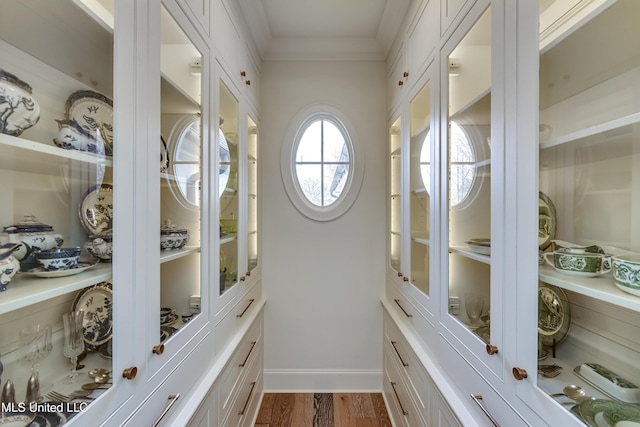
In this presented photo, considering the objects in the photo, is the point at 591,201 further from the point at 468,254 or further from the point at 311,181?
the point at 311,181

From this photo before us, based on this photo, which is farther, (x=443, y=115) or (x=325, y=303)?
(x=325, y=303)

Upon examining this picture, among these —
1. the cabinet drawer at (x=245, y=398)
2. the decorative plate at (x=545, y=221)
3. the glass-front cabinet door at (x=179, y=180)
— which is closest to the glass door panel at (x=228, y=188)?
the glass-front cabinet door at (x=179, y=180)

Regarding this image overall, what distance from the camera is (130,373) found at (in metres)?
0.72

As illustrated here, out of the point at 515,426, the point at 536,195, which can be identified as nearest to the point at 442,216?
the point at 536,195

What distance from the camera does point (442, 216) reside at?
1264 mm

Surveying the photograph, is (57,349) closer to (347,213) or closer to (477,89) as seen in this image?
(477,89)

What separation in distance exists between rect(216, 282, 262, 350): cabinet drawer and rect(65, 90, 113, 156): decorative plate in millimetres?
941

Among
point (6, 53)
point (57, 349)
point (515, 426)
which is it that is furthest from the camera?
point (515, 426)

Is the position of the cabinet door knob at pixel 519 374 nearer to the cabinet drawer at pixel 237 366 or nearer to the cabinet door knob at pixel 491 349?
the cabinet door knob at pixel 491 349

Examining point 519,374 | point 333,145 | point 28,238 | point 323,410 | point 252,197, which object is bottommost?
→ point 323,410

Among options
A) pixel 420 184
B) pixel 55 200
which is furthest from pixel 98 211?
pixel 420 184

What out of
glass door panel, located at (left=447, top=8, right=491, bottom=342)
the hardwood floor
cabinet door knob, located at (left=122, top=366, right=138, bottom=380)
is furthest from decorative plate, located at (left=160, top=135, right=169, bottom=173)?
the hardwood floor

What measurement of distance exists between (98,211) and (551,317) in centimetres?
112

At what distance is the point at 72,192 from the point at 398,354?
185 centimetres
